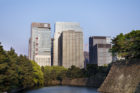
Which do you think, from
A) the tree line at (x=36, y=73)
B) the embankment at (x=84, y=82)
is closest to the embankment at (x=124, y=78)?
the tree line at (x=36, y=73)

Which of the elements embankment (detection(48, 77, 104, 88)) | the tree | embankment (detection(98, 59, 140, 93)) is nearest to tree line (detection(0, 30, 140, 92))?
the tree

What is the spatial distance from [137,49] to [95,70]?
52.0 meters

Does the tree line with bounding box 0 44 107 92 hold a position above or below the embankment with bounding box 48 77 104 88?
above

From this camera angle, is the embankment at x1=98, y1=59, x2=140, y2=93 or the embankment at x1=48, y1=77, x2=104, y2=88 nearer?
the embankment at x1=98, y1=59, x2=140, y2=93

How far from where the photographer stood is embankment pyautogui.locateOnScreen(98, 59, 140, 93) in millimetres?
40709

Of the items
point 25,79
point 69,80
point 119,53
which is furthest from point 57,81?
point 119,53

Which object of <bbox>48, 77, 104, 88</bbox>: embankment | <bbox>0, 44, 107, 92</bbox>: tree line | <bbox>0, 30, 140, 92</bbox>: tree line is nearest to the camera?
<bbox>0, 30, 140, 92</bbox>: tree line

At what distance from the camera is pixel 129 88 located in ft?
135

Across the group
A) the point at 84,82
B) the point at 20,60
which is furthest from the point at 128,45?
the point at 84,82

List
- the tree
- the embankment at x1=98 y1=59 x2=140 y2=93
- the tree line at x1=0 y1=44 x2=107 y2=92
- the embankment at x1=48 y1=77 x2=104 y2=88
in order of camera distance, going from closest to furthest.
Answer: the embankment at x1=98 y1=59 x2=140 y2=93 → the tree → the tree line at x1=0 y1=44 x2=107 y2=92 → the embankment at x1=48 y1=77 x2=104 y2=88

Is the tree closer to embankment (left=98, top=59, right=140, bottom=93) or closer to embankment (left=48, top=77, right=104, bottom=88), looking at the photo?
embankment (left=98, top=59, right=140, bottom=93)

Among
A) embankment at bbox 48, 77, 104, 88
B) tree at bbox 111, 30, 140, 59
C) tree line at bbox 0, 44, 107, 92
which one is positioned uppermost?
tree at bbox 111, 30, 140, 59

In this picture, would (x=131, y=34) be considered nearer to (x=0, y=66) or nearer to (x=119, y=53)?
(x=119, y=53)

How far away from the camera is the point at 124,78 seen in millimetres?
44719
